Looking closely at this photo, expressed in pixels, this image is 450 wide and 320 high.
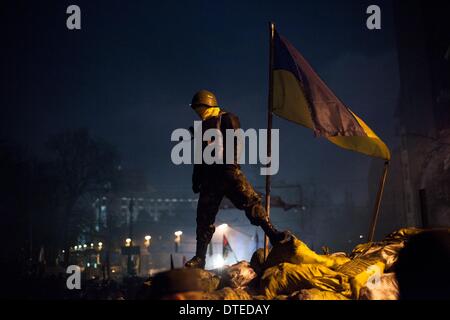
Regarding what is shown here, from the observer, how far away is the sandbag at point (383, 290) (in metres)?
4.91

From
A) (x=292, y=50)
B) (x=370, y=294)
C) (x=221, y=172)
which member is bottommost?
(x=370, y=294)

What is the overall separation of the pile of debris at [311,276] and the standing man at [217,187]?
45 centimetres

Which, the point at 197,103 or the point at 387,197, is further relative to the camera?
the point at 387,197

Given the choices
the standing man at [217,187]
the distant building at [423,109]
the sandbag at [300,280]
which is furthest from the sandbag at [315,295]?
the distant building at [423,109]

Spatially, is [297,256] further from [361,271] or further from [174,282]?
[174,282]

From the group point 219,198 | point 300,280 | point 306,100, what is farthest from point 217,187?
point 306,100

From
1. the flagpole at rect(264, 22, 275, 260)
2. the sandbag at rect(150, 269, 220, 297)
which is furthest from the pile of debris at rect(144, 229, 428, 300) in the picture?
the sandbag at rect(150, 269, 220, 297)

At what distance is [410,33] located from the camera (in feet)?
126

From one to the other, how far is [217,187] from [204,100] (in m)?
1.43

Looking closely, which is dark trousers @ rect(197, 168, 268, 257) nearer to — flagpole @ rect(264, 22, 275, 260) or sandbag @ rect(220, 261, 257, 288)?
flagpole @ rect(264, 22, 275, 260)
